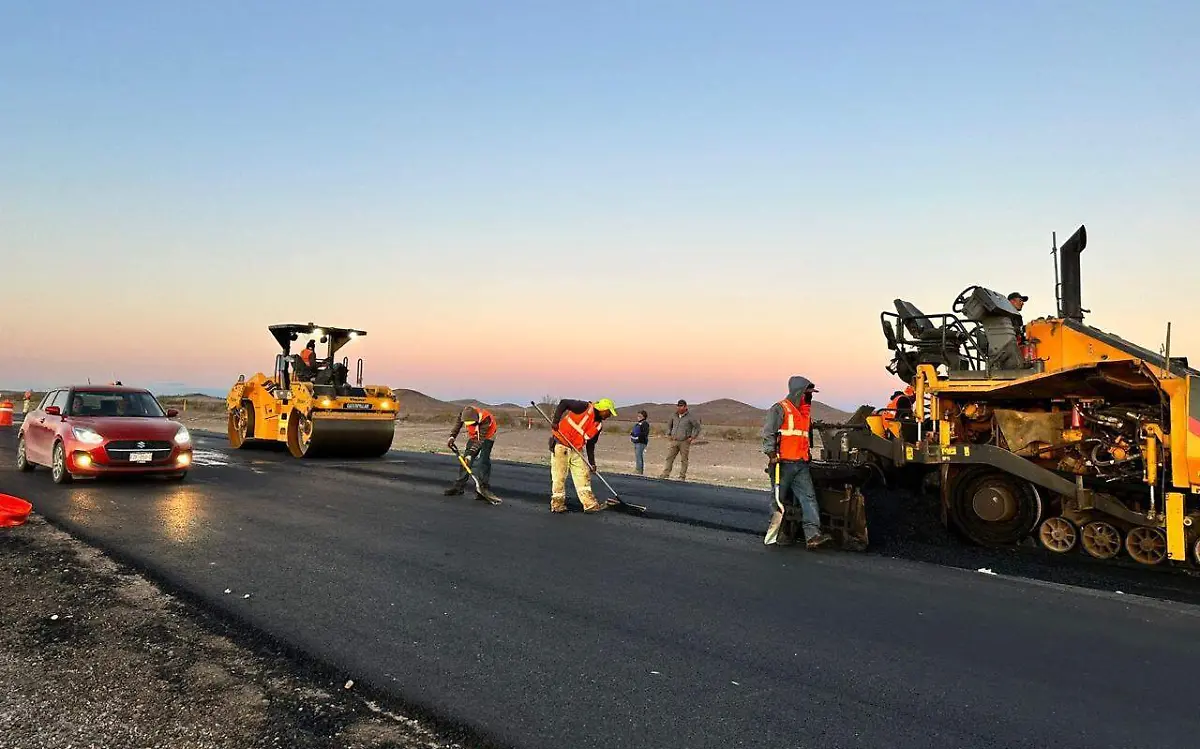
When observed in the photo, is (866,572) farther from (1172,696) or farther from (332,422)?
(332,422)

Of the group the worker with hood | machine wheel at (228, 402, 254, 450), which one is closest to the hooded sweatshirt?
the worker with hood

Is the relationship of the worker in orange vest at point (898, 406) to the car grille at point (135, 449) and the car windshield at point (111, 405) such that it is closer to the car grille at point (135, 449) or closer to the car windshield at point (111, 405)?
the car grille at point (135, 449)

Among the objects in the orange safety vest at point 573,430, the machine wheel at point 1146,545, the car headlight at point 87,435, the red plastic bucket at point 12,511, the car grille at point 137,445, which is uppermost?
the orange safety vest at point 573,430

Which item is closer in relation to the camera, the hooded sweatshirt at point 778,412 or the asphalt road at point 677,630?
the asphalt road at point 677,630

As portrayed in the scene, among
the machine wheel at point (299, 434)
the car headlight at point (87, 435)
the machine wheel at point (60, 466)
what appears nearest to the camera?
the car headlight at point (87, 435)

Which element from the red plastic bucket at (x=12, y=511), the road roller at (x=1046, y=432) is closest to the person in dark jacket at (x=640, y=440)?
the road roller at (x=1046, y=432)

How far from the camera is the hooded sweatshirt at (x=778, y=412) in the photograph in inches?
320

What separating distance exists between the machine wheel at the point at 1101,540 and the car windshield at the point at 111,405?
42.3 feet

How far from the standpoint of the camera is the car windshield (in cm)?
1182

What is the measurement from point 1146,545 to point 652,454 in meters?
19.7

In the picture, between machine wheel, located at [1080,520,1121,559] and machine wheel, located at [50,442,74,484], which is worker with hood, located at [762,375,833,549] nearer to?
machine wheel, located at [1080,520,1121,559]

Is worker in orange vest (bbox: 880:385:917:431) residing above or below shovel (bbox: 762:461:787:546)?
above

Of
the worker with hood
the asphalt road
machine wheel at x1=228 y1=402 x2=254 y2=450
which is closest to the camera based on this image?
the asphalt road

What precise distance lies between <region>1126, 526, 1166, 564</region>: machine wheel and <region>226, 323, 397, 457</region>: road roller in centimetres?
1418
